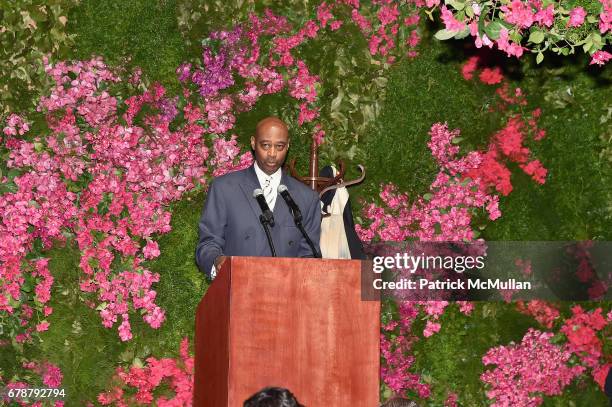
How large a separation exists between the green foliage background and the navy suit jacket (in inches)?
67.7

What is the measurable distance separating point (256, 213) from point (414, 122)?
2.44m

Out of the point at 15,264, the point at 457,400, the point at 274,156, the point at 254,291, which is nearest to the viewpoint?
the point at 254,291

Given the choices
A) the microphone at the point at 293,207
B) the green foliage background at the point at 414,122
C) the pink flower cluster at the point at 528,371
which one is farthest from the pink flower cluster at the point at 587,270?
the microphone at the point at 293,207

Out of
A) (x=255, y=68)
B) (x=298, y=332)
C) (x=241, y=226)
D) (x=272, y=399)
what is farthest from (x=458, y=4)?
(x=255, y=68)

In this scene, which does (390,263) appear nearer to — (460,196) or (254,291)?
(460,196)

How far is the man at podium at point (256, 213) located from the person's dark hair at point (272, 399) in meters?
1.16

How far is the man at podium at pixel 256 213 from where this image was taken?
185 inches

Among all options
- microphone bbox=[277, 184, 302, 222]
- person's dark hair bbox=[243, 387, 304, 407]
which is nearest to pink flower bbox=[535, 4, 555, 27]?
microphone bbox=[277, 184, 302, 222]

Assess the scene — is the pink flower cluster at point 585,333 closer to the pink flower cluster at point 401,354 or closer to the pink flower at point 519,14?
the pink flower cluster at point 401,354

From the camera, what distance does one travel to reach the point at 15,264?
20.4ft

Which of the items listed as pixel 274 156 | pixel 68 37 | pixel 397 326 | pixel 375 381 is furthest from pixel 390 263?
pixel 375 381

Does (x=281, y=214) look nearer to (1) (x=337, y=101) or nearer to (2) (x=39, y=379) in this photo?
(1) (x=337, y=101)

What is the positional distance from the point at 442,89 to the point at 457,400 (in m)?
2.17

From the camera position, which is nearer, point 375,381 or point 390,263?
point 375,381
